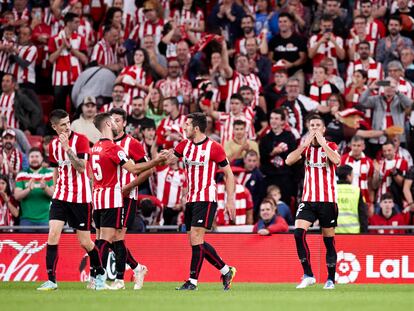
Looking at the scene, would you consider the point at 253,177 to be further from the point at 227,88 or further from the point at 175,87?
the point at 175,87

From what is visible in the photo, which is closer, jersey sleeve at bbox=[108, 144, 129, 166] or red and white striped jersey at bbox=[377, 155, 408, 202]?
jersey sleeve at bbox=[108, 144, 129, 166]

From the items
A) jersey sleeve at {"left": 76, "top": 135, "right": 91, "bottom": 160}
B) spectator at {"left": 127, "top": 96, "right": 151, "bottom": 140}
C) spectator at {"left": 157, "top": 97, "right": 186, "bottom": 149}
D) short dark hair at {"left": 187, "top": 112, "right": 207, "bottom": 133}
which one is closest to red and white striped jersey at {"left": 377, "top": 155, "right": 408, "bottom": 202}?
spectator at {"left": 157, "top": 97, "right": 186, "bottom": 149}

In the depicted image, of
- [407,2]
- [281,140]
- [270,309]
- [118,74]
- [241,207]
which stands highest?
[407,2]

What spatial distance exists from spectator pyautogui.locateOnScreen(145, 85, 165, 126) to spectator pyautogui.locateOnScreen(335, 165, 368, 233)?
467cm

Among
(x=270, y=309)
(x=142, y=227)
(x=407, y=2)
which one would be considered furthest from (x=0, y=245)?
(x=407, y=2)

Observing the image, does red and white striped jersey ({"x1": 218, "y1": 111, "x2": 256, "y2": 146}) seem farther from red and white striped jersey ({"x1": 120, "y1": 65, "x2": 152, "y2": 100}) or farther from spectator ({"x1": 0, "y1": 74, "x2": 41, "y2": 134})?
spectator ({"x1": 0, "y1": 74, "x2": 41, "y2": 134})

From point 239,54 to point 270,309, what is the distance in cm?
1120

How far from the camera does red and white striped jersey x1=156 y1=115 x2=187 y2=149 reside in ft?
65.7

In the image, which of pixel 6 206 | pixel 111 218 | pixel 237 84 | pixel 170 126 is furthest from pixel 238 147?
pixel 111 218

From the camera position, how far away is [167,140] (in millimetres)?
20156

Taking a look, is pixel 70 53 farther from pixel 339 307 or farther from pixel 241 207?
pixel 339 307

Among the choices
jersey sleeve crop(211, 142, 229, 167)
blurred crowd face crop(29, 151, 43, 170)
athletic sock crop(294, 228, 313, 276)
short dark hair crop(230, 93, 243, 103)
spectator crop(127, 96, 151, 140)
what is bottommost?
athletic sock crop(294, 228, 313, 276)

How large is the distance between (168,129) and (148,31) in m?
4.07

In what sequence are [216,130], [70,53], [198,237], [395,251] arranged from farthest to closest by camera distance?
[70,53] < [216,130] < [395,251] < [198,237]
